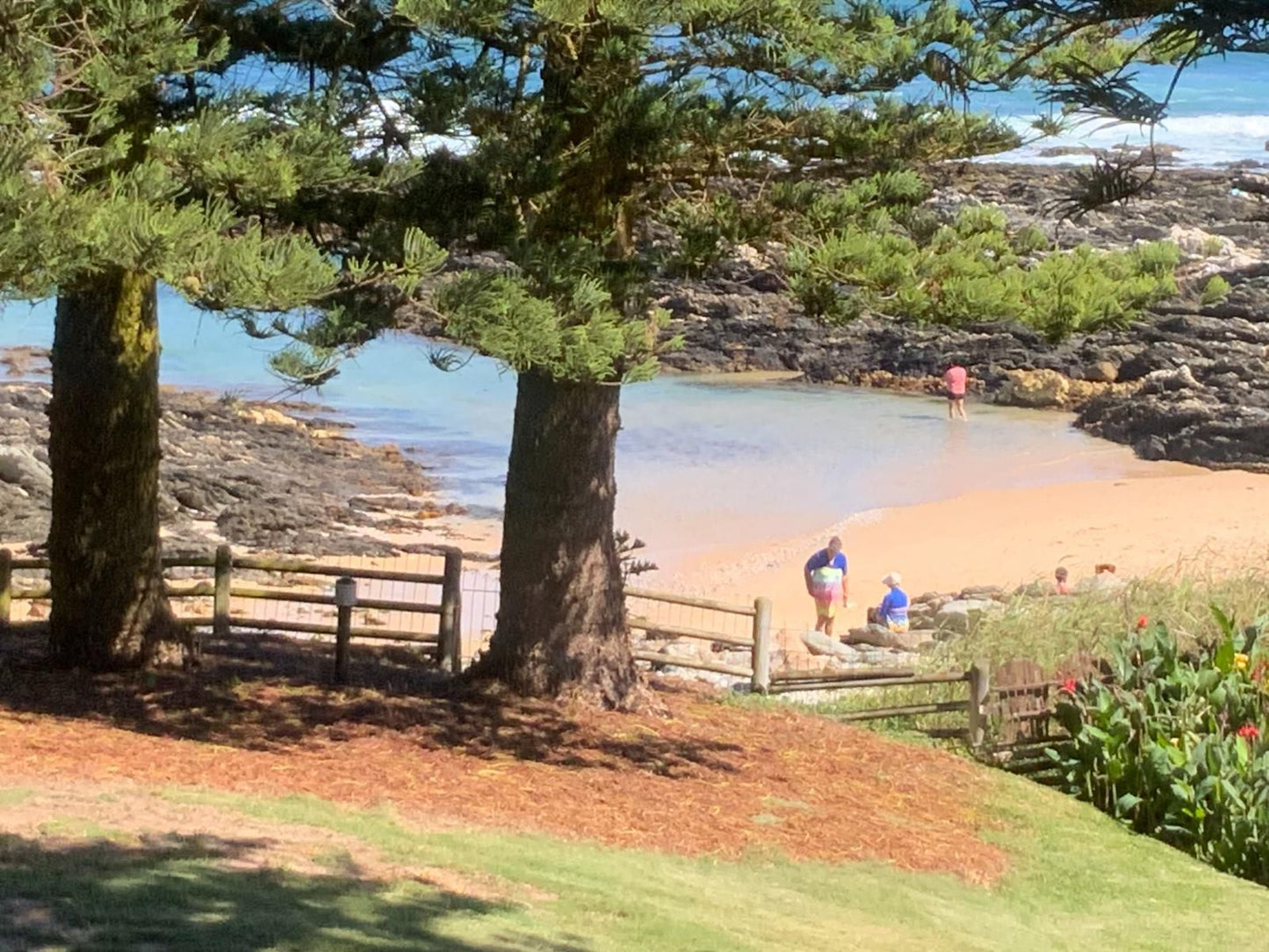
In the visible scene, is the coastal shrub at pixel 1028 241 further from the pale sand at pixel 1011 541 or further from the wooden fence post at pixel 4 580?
the pale sand at pixel 1011 541

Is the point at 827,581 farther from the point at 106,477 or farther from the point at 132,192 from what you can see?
the point at 132,192

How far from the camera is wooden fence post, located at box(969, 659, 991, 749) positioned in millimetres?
11789

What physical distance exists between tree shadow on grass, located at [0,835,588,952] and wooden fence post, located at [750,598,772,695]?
23.0ft

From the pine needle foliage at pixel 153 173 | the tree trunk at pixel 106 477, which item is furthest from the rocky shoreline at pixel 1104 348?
the pine needle foliage at pixel 153 173

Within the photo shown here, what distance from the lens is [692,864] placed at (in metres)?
7.87

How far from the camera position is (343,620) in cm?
1123

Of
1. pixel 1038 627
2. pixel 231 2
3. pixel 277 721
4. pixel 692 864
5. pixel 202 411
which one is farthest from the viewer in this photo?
pixel 202 411

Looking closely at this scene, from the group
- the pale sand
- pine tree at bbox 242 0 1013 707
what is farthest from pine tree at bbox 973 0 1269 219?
the pale sand

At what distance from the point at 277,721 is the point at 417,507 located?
15.4m

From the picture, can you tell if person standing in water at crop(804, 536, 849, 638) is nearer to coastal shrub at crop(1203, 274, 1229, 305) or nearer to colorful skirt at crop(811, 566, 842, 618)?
colorful skirt at crop(811, 566, 842, 618)

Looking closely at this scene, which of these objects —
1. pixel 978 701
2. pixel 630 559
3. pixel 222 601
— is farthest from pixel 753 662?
pixel 630 559

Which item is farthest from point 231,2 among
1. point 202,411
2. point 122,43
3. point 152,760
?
point 202,411

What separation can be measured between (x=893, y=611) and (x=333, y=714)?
357 inches

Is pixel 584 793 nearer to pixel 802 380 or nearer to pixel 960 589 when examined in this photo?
pixel 960 589
